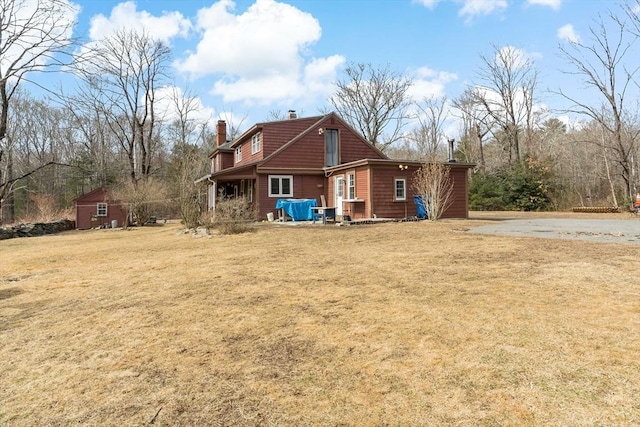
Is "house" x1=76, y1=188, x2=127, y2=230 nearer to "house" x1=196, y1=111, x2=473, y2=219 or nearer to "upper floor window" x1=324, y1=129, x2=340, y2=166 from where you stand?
"house" x1=196, y1=111, x2=473, y2=219

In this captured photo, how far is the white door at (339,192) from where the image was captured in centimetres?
1862

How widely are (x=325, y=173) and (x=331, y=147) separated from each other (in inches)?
73.9

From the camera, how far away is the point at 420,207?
55.2ft

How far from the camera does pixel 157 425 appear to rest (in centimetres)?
226

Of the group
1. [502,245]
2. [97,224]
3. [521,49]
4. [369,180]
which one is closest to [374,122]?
[521,49]

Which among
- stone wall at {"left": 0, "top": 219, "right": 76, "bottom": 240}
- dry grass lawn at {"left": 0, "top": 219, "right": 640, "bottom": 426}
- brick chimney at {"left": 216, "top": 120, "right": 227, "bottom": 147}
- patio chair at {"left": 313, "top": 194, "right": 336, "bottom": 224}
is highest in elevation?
brick chimney at {"left": 216, "top": 120, "right": 227, "bottom": 147}

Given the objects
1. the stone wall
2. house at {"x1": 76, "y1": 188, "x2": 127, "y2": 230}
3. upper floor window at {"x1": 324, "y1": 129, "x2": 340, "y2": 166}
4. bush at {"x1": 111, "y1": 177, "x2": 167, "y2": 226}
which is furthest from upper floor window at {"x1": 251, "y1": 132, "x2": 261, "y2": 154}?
the stone wall

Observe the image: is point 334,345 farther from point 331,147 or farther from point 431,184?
point 331,147

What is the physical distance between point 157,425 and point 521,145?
133ft

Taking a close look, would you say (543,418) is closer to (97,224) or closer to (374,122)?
(97,224)

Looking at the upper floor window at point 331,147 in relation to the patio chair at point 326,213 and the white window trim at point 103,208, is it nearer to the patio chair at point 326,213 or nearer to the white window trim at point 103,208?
the patio chair at point 326,213

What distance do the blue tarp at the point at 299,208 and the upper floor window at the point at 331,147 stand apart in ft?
13.0

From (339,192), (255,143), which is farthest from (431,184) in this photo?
(255,143)

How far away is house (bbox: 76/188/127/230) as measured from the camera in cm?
2345
